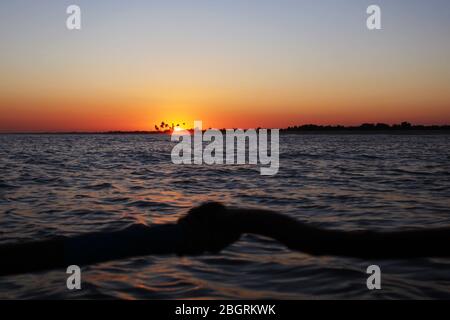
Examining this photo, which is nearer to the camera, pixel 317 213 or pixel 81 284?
pixel 81 284

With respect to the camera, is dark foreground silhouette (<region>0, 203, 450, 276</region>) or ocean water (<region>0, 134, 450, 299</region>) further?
ocean water (<region>0, 134, 450, 299</region>)

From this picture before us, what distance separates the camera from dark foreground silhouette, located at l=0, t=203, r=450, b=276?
153 cm

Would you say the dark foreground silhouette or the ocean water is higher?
the dark foreground silhouette

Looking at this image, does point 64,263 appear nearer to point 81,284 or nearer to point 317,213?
point 81,284

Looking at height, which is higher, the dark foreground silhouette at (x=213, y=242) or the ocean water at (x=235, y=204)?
the dark foreground silhouette at (x=213, y=242)

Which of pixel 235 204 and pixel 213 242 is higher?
pixel 213 242

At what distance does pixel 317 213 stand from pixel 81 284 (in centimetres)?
665

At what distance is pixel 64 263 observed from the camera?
1539mm

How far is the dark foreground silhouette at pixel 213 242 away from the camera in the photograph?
5.00 ft

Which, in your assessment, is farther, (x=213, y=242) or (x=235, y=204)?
(x=235, y=204)

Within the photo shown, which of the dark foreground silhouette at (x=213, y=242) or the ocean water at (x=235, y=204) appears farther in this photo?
the ocean water at (x=235, y=204)

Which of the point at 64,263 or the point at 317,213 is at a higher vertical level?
the point at 64,263

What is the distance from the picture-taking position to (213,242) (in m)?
1.64
